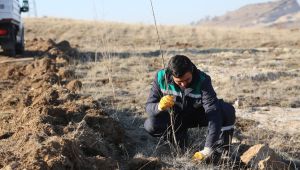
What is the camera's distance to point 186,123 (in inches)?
219

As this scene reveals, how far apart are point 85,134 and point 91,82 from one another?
4.99 metres

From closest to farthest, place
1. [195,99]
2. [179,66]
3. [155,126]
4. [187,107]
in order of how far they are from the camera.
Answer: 1. [179,66]
2. [195,99]
3. [187,107]
4. [155,126]

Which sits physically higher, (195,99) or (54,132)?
(195,99)

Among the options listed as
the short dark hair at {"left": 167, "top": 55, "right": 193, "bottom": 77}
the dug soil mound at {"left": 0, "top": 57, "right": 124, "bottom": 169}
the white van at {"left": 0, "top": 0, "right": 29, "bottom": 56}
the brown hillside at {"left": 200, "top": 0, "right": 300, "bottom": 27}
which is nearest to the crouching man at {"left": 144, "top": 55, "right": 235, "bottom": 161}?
the short dark hair at {"left": 167, "top": 55, "right": 193, "bottom": 77}

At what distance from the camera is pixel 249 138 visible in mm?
6281

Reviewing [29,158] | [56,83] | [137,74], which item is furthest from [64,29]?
[29,158]

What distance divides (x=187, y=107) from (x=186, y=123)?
0.30 metres

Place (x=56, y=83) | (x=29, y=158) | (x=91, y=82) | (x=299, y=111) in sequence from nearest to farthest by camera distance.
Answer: (x=29, y=158) → (x=299, y=111) → (x=56, y=83) → (x=91, y=82)

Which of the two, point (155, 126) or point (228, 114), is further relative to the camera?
point (155, 126)

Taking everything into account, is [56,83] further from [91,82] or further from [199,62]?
[199,62]

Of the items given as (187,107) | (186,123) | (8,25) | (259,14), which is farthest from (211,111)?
(259,14)

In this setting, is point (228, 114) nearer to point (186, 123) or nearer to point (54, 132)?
point (186, 123)

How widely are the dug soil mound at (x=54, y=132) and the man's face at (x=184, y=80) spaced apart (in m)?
0.86

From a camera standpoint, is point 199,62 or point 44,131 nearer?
point 44,131
